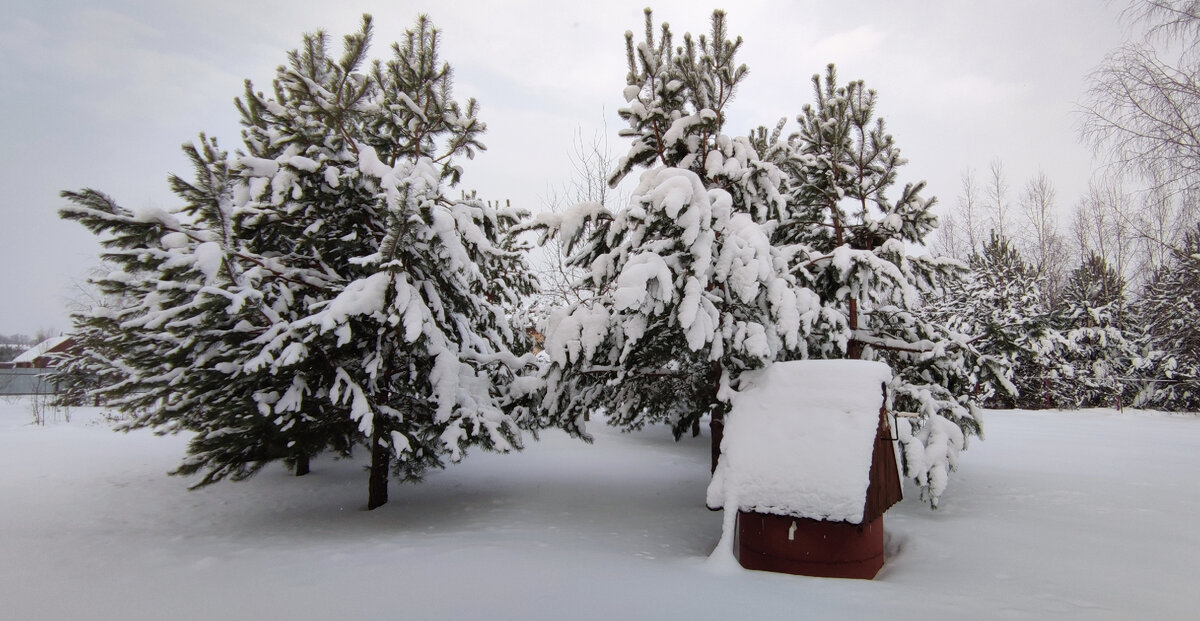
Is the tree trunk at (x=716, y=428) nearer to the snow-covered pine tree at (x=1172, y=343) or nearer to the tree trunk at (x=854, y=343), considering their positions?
the tree trunk at (x=854, y=343)

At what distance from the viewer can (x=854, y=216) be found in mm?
7891

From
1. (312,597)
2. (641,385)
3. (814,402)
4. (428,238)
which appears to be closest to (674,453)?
(641,385)

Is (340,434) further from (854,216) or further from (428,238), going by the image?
(854,216)

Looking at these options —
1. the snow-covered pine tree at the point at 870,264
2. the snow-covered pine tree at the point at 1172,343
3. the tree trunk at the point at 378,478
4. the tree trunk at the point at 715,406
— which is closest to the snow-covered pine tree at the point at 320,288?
the tree trunk at the point at 378,478

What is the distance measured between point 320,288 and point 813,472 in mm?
5482

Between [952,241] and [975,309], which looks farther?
[952,241]

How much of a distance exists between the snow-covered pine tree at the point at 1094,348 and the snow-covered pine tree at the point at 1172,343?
650mm

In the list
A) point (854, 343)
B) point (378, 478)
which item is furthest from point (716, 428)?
point (378, 478)

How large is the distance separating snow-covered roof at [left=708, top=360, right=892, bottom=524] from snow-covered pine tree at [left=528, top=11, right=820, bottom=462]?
426 millimetres

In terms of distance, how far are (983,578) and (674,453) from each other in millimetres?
8495

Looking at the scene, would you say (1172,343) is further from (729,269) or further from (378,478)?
(378,478)

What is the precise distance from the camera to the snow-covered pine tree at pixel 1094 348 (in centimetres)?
2005

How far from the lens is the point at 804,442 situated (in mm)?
4875

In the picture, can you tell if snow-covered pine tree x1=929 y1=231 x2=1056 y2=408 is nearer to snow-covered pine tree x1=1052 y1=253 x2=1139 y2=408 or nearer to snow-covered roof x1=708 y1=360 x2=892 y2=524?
→ snow-covered pine tree x1=1052 y1=253 x2=1139 y2=408
